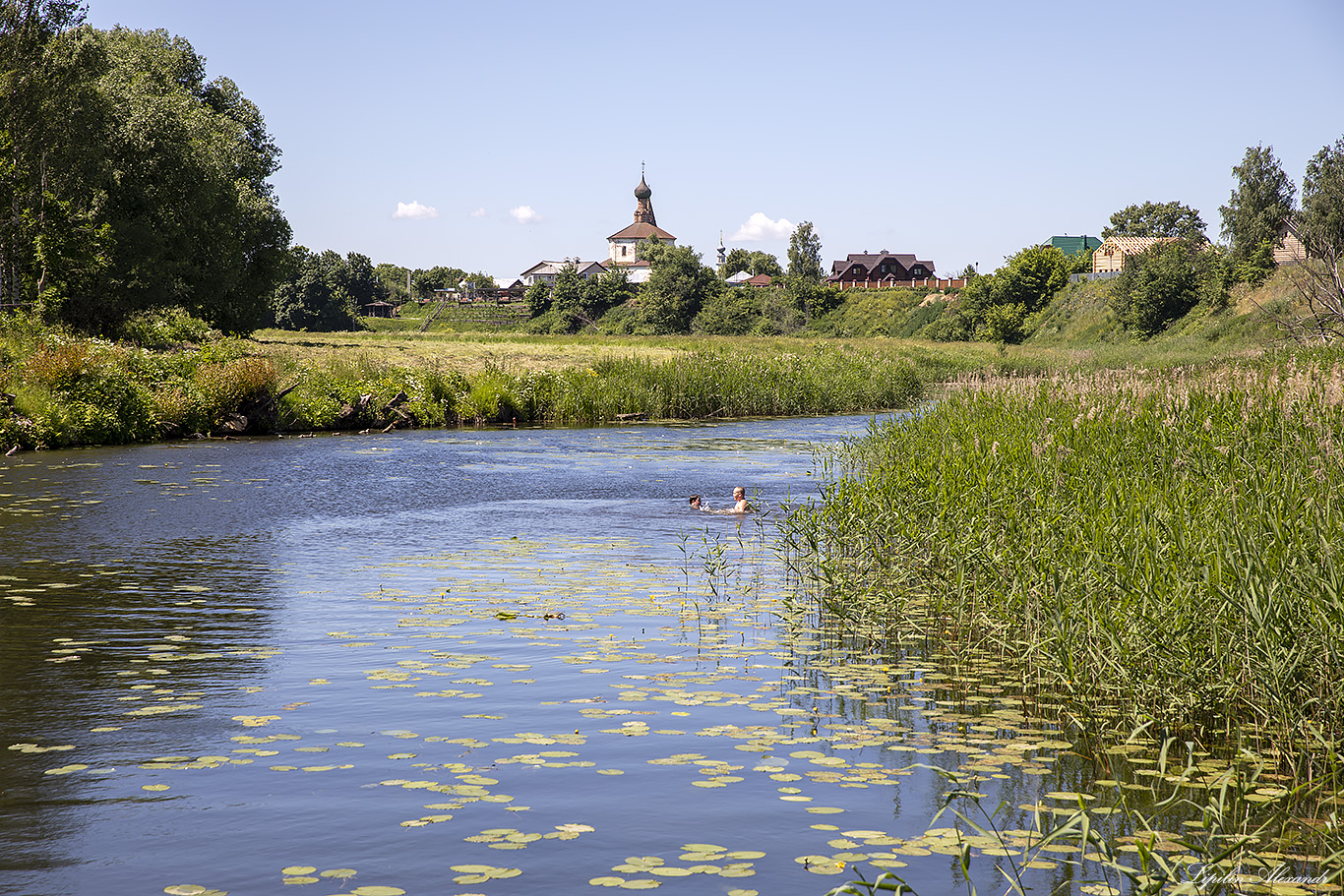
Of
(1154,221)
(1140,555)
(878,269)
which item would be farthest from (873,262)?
(1140,555)

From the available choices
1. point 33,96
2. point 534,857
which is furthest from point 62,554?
point 33,96

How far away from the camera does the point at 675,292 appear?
114m

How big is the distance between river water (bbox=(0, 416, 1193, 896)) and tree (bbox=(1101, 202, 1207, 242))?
11697 cm

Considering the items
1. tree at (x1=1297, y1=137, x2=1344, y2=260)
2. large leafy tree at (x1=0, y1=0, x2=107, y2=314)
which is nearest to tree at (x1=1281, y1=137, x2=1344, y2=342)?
tree at (x1=1297, y1=137, x2=1344, y2=260)

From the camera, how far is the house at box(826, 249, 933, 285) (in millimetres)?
153625

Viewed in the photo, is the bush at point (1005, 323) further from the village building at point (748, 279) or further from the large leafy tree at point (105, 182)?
the large leafy tree at point (105, 182)

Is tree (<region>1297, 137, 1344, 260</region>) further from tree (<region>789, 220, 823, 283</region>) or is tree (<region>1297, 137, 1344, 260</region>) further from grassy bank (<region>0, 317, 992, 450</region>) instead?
tree (<region>789, 220, 823, 283</region>)

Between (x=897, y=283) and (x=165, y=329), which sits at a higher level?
(x=897, y=283)

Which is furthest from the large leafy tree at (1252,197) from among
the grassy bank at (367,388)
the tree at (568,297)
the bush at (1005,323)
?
the tree at (568,297)

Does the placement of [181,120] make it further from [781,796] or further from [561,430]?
[781,796]

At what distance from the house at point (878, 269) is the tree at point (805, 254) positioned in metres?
3.04

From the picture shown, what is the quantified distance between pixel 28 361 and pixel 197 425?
4326mm

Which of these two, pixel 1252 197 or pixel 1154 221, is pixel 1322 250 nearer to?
pixel 1252 197

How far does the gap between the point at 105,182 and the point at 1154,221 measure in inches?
4348
